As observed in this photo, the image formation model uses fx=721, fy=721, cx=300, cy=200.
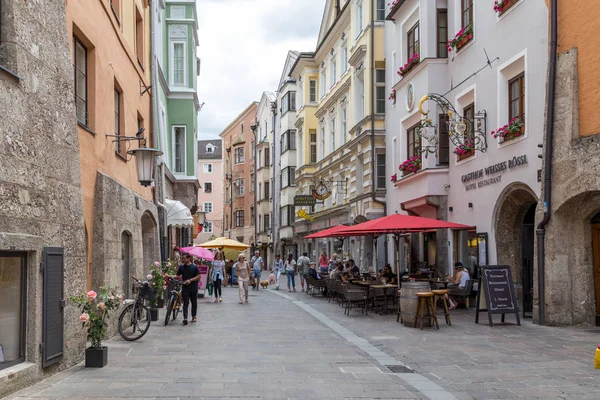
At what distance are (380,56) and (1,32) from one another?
2362cm

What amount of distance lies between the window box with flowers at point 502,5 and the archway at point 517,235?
4.42m

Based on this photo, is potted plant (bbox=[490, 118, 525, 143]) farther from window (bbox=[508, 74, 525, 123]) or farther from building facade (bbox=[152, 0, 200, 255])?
building facade (bbox=[152, 0, 200, 255])

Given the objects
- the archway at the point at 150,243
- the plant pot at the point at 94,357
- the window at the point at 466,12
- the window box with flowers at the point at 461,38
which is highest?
the window at the point at 466,12

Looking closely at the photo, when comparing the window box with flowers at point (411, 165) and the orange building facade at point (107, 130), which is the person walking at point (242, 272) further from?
the window box with flowers at point (411, 165)

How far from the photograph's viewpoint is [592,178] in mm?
13602

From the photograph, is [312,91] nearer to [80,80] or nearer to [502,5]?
[502,5]

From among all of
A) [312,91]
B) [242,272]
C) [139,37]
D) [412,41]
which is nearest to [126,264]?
[242,272]

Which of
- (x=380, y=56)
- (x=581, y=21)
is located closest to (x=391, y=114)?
(x=380, y=56)

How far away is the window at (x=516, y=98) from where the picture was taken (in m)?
17.5

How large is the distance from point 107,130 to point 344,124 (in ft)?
76.4

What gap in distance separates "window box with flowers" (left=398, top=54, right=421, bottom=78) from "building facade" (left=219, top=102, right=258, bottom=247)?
4229cm

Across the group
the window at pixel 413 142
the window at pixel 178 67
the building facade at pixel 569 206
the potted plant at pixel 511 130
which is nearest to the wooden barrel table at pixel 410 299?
the building facade at pixel 569 206

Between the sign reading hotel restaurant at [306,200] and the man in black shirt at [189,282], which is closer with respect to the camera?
the man in black shirt at [189,282]

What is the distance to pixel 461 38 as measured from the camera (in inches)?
821
